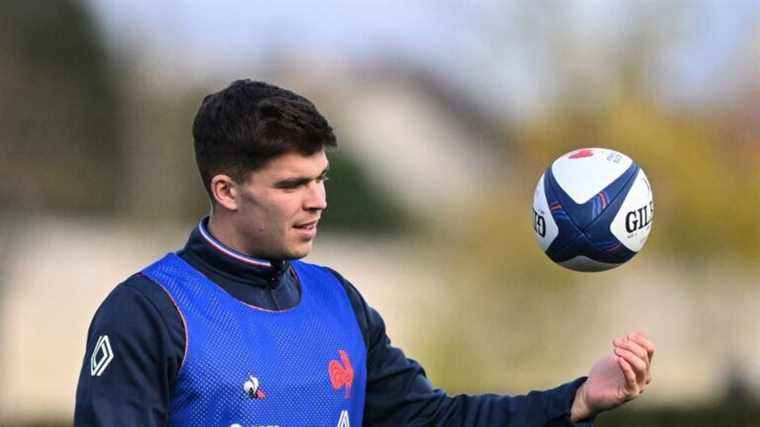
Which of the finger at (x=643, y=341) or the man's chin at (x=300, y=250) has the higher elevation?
the man's chin at (x=300, y=250)

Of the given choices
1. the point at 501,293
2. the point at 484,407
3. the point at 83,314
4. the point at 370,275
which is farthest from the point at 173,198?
the point at 484,407

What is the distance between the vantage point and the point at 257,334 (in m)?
4.43

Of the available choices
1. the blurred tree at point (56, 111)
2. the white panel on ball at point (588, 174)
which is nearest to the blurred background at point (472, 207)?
the blurred tree at point (56, 111)

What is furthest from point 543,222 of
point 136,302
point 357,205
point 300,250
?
point 357,205

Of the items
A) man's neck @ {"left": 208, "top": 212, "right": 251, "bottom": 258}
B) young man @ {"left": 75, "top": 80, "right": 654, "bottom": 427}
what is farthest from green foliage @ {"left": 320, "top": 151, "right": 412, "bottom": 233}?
man's neck @ {"left": 208, "top": 212, "right": 251, "bottom": 258}

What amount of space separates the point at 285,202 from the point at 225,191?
0.68ft

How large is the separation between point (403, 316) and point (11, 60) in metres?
6.69

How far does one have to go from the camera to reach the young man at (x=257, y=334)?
13.4 ft

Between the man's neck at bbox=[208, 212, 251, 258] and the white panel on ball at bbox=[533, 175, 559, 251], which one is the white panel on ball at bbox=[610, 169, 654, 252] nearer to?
the white panel on ball at bbox=[533, 175, 559, 251]

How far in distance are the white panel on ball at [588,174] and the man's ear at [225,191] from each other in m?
1.39

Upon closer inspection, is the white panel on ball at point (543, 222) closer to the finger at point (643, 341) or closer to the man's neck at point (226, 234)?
the finger at point (643, 341)

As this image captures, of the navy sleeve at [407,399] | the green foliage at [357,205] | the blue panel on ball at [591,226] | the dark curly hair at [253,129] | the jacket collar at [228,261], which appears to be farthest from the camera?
the green foliage at [357,205]

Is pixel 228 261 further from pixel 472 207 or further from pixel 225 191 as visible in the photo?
pixel 472 207

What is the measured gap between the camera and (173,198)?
21.2 m
